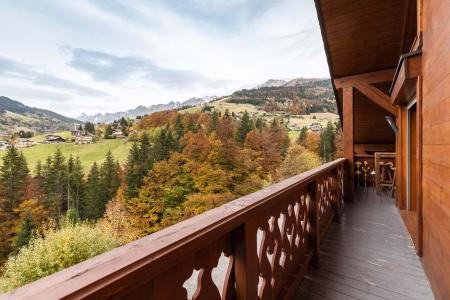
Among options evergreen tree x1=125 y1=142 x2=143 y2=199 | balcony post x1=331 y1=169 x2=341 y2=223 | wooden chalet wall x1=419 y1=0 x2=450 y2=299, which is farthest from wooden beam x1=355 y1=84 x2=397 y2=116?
evergreen tree x1=125 y1=142 x2=143 y2=199

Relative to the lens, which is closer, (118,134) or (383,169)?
(383,169)

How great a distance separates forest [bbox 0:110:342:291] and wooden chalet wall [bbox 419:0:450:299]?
62.5 ft

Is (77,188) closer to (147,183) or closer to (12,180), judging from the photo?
(12,180)

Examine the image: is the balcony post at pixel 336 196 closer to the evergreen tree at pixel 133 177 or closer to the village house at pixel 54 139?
the evergreen tree at pixel 133 177

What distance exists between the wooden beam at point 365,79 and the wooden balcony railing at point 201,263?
4.63 m

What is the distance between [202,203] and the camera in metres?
22.8

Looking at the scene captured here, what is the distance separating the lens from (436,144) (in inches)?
78.8

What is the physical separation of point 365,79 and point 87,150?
56.9m

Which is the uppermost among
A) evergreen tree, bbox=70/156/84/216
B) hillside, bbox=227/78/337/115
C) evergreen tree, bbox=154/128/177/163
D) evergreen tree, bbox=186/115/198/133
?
hillside, bbox=227/78/337/115

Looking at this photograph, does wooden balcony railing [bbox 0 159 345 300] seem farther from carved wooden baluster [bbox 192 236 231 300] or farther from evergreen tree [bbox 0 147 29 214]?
evergreen tree [bbox 0 147 29 214]

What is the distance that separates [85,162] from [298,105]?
52.8 metres

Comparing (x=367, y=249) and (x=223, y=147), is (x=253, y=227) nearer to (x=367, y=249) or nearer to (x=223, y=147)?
(x=367, y=249)

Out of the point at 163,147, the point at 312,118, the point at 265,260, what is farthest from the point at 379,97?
the point at 312,118

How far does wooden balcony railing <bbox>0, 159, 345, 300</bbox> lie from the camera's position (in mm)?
515
